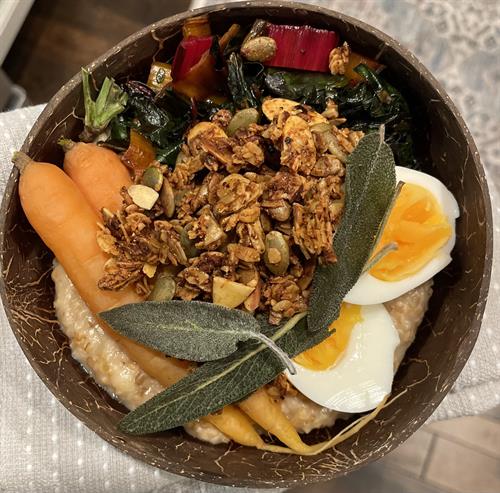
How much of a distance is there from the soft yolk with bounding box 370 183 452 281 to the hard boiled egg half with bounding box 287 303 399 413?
91 millimetres

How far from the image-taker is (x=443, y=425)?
1987mm

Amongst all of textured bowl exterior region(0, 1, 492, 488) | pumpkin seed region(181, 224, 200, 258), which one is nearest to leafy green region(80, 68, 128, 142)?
textured bowl exterior region(0, 1, 492, 488)

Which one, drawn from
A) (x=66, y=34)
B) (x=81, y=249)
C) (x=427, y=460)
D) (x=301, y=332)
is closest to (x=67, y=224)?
(x=81, y=249)

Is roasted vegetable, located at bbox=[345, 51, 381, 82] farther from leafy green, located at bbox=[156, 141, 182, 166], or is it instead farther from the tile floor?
the tile floor

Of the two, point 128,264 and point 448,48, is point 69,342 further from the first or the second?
point 448,48

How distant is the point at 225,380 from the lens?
1108mm

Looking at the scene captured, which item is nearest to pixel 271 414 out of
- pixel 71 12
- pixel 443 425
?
pixel 443 425

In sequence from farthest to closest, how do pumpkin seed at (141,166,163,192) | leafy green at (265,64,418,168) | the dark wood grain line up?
the dark wood grain, leafy green at (265,64,418,168), pumpkin seed at (141,166,163,192)

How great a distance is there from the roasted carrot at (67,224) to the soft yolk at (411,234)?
51 centimetres

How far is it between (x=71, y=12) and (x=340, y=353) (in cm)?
164

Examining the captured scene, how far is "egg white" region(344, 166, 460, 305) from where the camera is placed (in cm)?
120

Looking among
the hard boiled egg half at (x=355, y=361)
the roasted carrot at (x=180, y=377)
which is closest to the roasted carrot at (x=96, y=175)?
the roasted carrot at (x=180, y=377)

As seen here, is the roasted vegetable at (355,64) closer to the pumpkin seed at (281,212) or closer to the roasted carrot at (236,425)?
the pumpkin seed at (281,212)

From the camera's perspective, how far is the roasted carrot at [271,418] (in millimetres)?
1177
